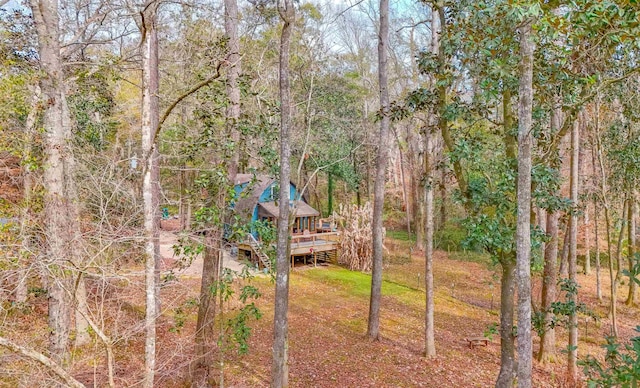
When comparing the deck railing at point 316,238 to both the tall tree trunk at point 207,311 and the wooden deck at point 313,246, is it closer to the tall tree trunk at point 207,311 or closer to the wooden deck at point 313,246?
the wooden deck at point 313,246

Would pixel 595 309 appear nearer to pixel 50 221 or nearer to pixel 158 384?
pixel 158 384

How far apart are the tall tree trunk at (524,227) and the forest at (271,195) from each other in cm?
2

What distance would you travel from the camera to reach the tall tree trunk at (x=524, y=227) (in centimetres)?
419

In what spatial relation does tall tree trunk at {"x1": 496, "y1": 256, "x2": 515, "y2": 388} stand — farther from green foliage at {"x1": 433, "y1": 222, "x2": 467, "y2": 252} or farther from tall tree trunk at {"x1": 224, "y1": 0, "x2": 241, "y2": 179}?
green foliage at {"x1": 433, "y1": 222, "x2": 467, "y2": 252}

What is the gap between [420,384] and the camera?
7.33 meters

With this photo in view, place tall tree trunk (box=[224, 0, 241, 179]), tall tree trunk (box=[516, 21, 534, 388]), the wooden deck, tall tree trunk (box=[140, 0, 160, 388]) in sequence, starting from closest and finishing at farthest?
tall tree trunk (box=[516, 21, 534, 388])
tall tree trunk (box=[140, 0, 160, 388])
tall tree trunk (box=[224, 0, 241, 179])
the wooden deck

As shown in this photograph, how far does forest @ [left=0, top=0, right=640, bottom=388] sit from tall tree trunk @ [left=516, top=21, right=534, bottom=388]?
20mm

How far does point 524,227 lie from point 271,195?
4648mm

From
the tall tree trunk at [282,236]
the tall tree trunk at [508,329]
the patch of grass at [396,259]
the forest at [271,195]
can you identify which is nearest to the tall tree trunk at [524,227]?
the forest at [271,195]

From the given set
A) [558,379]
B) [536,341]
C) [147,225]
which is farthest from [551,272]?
[147,225]

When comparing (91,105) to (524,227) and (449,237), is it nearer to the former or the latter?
(524,227)

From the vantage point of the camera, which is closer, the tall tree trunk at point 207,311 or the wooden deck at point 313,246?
the tall tree trunk at point 207,311

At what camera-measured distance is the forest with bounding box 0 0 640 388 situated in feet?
14.0

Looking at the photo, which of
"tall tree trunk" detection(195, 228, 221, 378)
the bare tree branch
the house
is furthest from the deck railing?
the bare tree branch
